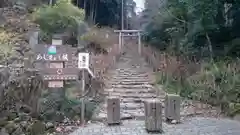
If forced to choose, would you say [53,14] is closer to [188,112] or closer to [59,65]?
[59,65]

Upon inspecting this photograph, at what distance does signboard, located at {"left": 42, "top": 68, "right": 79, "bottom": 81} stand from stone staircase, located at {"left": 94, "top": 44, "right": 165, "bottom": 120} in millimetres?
1272

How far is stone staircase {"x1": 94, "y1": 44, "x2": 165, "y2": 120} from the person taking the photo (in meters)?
6.98

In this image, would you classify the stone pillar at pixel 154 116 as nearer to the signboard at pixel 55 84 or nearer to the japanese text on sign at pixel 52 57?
the signboard at pixel 55 84

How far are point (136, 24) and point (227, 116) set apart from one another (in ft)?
76.3

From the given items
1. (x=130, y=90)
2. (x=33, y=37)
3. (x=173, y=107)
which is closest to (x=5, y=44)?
A: (x=33, y=37)

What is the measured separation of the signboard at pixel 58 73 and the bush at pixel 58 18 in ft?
20.2

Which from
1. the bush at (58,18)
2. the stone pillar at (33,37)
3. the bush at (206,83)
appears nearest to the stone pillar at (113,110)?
the bush at (206,83)

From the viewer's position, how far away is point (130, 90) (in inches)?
351

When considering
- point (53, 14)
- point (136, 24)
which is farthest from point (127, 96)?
point (136, 24)

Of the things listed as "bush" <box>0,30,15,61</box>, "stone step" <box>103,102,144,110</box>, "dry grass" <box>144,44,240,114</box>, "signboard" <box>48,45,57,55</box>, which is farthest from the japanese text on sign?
"dry grass" <box>144,44,240,114</box>

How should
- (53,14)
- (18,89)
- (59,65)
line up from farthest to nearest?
1. (53,14)
2. (59,65)
3. (18,89)

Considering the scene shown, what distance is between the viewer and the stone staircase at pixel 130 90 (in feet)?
22.9

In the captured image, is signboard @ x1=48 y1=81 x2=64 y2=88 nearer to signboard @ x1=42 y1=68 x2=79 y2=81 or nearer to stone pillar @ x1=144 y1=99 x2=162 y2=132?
signboard @ x1=42 y1=68 x2=79 y2=81

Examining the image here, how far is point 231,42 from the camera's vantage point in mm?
10398
